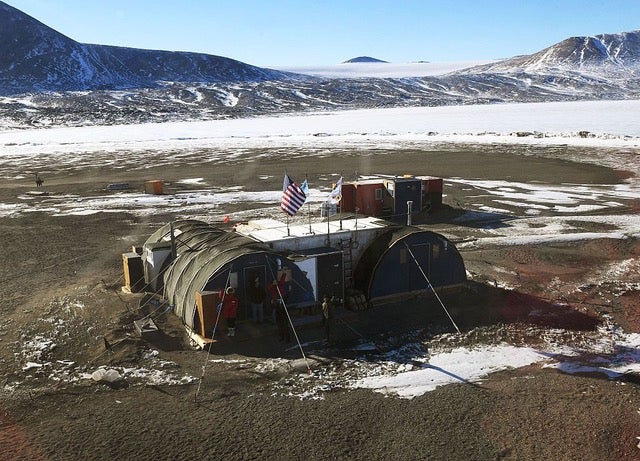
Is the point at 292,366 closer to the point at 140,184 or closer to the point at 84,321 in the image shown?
the point at 84,321

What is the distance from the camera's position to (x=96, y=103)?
163m

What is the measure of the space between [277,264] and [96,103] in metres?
161

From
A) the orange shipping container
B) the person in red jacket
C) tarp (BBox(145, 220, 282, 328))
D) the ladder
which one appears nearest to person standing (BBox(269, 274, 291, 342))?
tarp (BBox(145, 220, 282, 328))

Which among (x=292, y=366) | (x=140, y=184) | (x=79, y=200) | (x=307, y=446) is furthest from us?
(x=140, y=184)

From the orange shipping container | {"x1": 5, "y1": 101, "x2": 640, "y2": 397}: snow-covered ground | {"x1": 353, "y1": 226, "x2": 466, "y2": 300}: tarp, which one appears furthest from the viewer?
the orange shipping container

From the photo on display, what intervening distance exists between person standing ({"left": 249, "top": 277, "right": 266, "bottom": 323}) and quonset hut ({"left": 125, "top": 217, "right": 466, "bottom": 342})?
0.24 metres

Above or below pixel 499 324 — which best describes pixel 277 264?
above

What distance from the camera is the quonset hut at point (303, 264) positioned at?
17.9 metres

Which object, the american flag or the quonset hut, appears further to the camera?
the american flag

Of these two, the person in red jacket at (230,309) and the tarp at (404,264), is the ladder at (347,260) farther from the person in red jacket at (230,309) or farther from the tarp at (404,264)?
the person in red jacket at (230,309)

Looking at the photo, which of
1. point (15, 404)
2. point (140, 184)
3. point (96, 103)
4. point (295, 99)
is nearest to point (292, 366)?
point (15, 404)

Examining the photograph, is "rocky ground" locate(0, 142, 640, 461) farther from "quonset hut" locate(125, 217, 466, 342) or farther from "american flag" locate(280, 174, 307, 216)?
"american flag" locate(280, 174, 307, 216)

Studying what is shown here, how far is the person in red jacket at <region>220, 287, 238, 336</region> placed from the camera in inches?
658

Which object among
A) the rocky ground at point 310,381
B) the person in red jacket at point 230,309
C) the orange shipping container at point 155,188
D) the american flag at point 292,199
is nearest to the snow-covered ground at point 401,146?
the rocky ground at point 310,381
